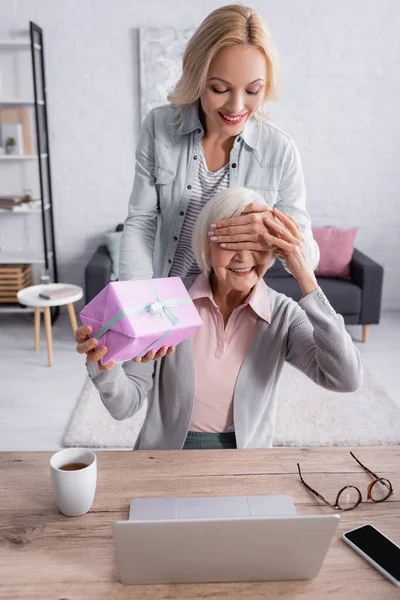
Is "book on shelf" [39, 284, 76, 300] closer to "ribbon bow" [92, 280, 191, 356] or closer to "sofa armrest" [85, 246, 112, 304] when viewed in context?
"sofa armrest" [85, 246, 112, 304]

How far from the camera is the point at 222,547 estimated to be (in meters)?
0.79

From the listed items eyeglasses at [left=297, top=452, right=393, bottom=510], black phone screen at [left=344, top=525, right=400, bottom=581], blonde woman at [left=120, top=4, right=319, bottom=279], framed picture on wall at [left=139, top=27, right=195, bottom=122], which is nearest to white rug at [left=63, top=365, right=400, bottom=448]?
blonde woman at [left=120, top=4, right=319, bottom=279]

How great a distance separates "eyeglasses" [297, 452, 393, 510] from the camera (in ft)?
3.38

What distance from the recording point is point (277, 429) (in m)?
2.70

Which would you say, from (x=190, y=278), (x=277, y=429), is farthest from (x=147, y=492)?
(x=277, y=429)

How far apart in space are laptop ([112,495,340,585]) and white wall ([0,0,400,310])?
3611 millimetres

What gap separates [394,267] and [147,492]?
3790mm

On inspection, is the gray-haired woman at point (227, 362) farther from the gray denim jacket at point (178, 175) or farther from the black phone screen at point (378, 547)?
the black phone screen at point (378, 547)

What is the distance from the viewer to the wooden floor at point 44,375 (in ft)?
8.82

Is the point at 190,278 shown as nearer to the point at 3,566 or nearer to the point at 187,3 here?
the point at 3,566

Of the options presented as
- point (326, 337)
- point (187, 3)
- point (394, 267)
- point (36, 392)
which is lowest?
point (36, 392)

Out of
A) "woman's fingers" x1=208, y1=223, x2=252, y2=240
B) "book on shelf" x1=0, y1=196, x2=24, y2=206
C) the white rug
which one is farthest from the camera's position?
"book on shelf" x1=0, y1=196, x2=24, y2=206

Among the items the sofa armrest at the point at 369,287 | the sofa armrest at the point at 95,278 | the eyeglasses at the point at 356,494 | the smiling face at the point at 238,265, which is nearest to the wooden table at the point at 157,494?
the eyeglasses at the point at 356,494

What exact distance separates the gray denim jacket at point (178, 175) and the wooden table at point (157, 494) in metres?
0.58
